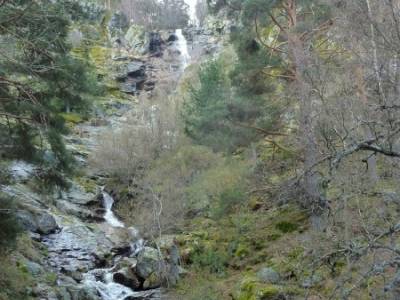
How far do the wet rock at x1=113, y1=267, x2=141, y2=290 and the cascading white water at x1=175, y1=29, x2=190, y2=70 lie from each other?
172 ft

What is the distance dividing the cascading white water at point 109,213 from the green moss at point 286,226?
1202 cm

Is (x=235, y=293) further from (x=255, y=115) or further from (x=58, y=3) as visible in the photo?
(x=58, y=3)

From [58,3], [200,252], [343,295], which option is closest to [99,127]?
[200,252]

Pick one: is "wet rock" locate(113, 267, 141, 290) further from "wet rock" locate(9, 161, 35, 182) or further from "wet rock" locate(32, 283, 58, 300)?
"wet rock" locate(9, 161, 35, 182)

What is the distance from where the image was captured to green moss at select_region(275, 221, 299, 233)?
1649 cm

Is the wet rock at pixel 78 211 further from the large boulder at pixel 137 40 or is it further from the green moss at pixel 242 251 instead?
the large boulder at pixel 137 40

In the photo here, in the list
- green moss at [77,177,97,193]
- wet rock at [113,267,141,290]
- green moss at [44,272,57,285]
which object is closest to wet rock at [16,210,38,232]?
green moss at [44,272,57,285]

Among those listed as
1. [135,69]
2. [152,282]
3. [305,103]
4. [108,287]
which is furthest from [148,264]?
[135,69]

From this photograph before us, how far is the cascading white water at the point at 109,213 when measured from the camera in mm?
26688

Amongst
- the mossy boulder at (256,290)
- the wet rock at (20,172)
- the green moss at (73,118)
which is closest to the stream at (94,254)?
the wet rock at (20,172)

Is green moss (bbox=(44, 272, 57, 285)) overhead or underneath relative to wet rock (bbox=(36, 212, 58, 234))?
overhead

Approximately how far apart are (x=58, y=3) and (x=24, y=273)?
338 inches

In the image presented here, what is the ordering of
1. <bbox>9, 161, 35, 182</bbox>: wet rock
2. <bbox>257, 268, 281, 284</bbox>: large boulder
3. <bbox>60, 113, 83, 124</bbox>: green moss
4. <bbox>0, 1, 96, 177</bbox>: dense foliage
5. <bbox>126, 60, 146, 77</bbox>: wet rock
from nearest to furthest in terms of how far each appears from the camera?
<bbox>0, 1, 96, 177</bbox>: dense foliage, <bbox>257, 268, 281, 284</bbox>: large boulder, <bbox>9, 161, 35, 182</bbox>: wet rock, <bbox>60, 113, 83, 124</bbox>: green moss, <bbox>126, 60, 146, 77</bbox>: wet rock

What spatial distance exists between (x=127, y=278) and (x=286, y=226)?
6.59 metres
